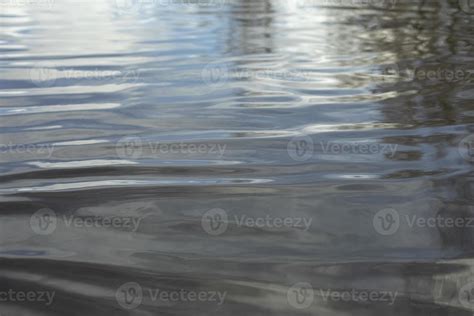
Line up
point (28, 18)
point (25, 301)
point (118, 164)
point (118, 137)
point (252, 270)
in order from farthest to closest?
point (28, 18), point (118, 137), point (118, 164), point (252, 270), point (25, 301)

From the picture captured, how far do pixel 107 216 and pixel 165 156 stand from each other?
0.72 m

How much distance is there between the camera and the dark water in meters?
2.03

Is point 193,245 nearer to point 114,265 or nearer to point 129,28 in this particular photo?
point 114,265

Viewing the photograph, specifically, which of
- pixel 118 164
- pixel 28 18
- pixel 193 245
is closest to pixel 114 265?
pixel 193 245

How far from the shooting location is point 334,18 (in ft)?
28.3

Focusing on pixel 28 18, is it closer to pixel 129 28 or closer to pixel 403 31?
pixel 129 28

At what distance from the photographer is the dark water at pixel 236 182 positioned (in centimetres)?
203

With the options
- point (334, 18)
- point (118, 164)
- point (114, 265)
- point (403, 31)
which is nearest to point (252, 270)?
point (114, 265)

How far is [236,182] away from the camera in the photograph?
9.37 ft

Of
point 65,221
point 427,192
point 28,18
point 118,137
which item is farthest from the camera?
point 28,18

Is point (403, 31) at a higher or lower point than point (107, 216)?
lower

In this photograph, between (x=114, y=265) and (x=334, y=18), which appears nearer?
(x=114, y=265)

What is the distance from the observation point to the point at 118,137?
138 inches

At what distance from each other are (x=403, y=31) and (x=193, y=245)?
5612 mm
